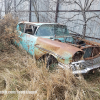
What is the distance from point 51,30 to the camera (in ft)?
13.7

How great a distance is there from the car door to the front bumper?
1556mm

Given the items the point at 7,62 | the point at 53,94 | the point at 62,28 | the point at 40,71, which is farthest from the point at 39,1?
the point at 53,94

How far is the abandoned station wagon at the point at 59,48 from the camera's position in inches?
104

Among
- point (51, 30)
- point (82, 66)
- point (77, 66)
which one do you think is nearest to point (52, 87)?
point (77, 66)

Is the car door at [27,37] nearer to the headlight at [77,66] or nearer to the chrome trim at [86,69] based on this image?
the headlight at [77,66]

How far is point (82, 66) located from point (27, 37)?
8.24 feet

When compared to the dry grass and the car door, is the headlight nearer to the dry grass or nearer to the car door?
the dry grass

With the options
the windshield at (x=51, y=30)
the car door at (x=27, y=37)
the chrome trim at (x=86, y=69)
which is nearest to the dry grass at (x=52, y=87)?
the chrome trim at (x=86, y=69)

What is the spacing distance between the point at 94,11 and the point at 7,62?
5014 millimetres

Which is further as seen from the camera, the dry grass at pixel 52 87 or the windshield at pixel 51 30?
the windshield at pixel 51 30

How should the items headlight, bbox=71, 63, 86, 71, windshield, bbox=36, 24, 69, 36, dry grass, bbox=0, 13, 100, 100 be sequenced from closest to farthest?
1. dry grass, bbox=0, 13, 100, 100
2. headlight, bbox=71, 63, 86, 71
3. windshield, bbox=36, 24, 69, 36

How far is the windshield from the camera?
13.3 ft

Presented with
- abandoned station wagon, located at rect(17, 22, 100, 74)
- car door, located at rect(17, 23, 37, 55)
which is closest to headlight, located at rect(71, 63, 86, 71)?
abandoned station wagon, located at rect(17, 22, 100, 74)

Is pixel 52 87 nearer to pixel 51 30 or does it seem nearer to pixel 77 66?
pixel 77 66
